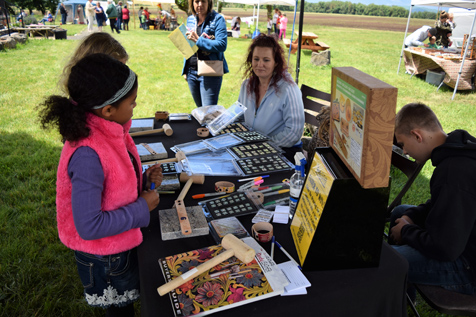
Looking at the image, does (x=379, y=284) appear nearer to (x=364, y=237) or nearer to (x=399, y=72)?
(x=364, y=237)

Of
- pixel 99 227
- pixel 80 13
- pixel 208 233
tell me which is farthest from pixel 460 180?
pixel 80 13

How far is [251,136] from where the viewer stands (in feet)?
8.09

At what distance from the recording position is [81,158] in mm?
1208

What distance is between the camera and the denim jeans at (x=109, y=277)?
4.78 feet

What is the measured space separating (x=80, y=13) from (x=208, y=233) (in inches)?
1129

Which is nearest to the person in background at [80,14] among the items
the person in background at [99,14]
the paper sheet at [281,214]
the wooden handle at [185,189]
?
the person in background at [99,14]

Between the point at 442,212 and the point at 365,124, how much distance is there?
789mm

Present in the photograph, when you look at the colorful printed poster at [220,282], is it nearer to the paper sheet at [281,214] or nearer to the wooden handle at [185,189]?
the paper sheet at [281,214]

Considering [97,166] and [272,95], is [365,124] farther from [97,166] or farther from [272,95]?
[272,95]

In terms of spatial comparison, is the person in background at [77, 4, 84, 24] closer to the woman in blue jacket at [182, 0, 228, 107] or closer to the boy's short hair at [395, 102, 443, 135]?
the woman in blue jacket at [182, 0, 228, 107]

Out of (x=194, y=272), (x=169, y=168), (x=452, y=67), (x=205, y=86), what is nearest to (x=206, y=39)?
(x=205, y=86)

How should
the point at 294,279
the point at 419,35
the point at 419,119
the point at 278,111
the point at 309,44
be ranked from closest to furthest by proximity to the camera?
1. the point at 294,279
2. the point at 419,119
3. the point at 278,111
4. the point at 419,35
5. the point at 309,44

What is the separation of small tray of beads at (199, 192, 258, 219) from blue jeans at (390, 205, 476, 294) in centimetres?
85

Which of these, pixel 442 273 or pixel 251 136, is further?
pixel 251 136
